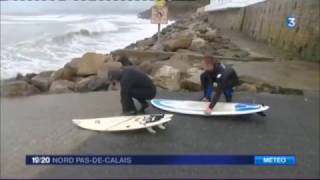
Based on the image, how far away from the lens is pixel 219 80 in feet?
23.5

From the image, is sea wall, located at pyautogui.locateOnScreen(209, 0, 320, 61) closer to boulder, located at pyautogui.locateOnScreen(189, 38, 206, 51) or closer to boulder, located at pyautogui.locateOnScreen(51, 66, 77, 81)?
boulder, located at pyautogui.locateOnScreen(189, 38, 206, 51)

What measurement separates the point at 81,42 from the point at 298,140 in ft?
71.2

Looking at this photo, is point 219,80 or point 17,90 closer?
point 219,80

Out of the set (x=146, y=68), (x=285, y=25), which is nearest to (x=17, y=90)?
(x=146, y=68)

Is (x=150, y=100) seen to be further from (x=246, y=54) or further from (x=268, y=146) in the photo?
(x=246, y=54)

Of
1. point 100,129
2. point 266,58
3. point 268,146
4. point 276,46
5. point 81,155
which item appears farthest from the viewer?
point 276,46

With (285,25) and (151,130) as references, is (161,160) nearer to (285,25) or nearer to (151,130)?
(151,130)

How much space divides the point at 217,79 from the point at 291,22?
7.46 m

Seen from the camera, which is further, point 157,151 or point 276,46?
point 276,46

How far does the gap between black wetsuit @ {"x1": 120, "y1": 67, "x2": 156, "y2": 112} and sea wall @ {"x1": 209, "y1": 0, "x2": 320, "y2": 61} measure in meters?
6.06

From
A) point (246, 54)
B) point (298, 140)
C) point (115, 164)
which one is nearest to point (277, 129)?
point (298, 140)

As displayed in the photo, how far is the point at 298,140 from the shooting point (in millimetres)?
5992

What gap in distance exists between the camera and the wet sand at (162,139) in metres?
4.85

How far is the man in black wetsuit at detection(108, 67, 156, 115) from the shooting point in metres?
6.91
